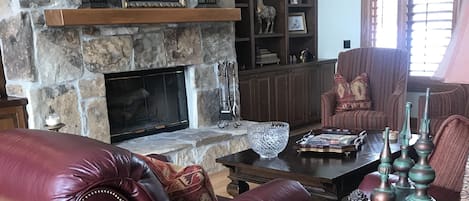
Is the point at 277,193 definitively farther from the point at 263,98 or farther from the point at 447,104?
the point at 263,98

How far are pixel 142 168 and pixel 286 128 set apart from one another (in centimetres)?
174

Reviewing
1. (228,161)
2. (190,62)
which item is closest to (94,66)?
(190,62)

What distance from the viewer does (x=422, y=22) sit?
16.8 feet

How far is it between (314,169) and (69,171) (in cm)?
174

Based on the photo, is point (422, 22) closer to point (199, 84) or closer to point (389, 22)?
point (389, 22)

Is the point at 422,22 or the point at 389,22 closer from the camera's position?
the point at 422,22

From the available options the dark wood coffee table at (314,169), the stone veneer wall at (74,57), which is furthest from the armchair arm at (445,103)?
the stone veneer wall at (74,57)

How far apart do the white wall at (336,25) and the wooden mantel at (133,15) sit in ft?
6.43

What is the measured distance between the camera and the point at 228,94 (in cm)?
471

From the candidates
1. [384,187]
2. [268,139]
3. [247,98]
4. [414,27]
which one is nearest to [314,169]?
[268,139]

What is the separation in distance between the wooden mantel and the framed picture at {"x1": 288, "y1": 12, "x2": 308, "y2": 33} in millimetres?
1651

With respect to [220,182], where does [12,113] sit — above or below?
above

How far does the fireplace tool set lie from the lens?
4.64 metres

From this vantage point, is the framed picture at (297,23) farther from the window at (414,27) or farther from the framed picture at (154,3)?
the framed picture at (154,3)
